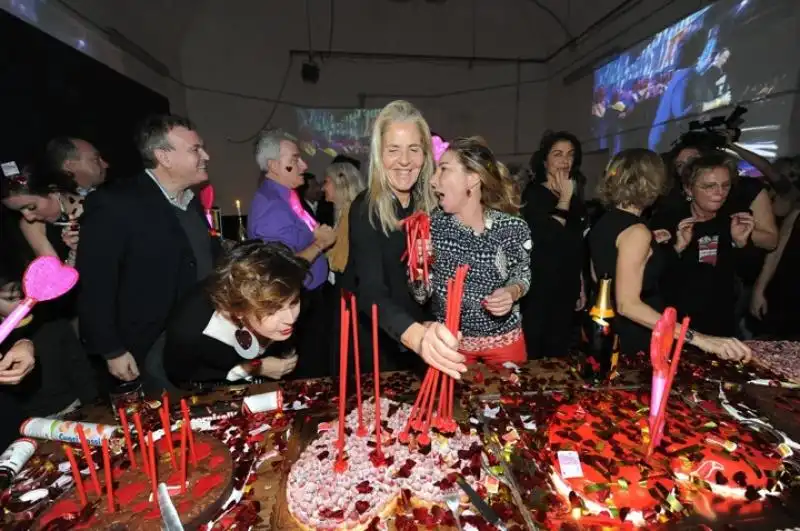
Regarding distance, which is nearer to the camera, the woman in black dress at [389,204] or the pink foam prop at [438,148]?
the woman in black dress at [389,204]

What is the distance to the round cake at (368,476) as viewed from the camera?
1.05 meters

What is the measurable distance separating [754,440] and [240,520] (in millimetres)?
1446

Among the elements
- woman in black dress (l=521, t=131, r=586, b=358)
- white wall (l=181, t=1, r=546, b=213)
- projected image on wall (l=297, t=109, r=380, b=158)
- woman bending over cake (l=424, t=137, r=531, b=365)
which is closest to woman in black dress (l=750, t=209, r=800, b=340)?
woman in black dress (l=521, t=131, r=586, b=358)

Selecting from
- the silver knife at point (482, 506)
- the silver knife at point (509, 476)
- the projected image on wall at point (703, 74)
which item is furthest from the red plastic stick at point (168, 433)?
the projected image on wall at point (703, 74)

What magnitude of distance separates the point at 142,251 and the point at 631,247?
2412 millimetres

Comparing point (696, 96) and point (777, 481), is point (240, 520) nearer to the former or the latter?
point (777, 481)

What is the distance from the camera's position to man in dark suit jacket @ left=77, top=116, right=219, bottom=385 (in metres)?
2.22

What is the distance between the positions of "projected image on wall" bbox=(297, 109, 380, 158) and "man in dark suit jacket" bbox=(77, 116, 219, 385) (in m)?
7.49

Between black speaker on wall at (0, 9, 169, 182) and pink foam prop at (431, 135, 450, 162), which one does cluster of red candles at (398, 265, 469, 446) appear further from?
black speaker on wall at (0, 9, 169, 182)

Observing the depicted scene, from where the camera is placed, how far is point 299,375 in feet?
10.9

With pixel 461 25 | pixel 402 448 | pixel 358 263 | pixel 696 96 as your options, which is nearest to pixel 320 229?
pixel 358 263

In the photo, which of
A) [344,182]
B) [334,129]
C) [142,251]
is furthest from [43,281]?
[334,129]

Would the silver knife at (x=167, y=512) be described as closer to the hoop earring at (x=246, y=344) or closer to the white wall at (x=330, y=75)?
the hoop earring at (x=246, y=344)

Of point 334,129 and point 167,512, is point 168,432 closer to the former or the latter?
point 167,512
